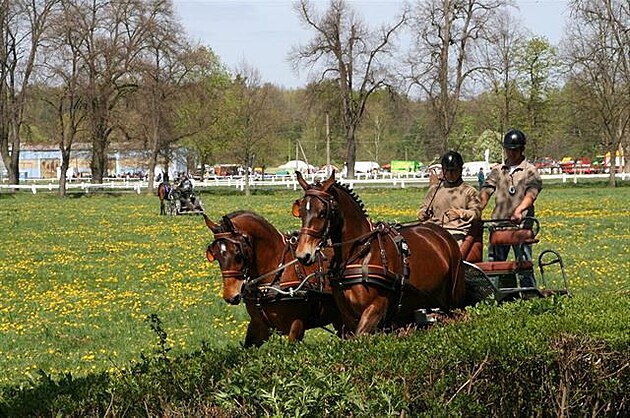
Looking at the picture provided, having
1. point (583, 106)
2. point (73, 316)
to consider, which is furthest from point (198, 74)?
point (73, 316)

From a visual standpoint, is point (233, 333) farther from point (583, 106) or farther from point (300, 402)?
point (583, 106)

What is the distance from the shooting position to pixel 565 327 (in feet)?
17.4

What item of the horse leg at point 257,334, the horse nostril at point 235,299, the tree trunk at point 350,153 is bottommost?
the horse leg at point 257,334

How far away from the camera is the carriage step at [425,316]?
7.08 metres

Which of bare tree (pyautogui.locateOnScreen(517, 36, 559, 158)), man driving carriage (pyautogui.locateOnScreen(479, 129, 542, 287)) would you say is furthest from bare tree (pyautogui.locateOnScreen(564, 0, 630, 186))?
man driving carriage (pyautogui.locateOnScreen(479, 129, 542, 287))

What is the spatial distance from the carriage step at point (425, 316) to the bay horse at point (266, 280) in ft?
A: 2.09

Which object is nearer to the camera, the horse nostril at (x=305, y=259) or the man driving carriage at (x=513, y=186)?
the horse nostril at (x=305, y=259)

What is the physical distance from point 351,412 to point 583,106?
59.3 meters

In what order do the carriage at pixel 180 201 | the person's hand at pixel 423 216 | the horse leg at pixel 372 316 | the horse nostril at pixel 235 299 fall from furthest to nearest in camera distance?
the carriage at pixel 180 201, the person's hand at pixel 423 216, the horse nostril at pixel 235 299, the horse leg at pixel 372 316

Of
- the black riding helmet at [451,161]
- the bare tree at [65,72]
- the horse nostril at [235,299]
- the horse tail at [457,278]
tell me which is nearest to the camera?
the horse nostril at [235,299]

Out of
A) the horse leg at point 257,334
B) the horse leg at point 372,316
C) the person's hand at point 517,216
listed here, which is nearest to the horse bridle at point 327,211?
the horse leg at point 372,316

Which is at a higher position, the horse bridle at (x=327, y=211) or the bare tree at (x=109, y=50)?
the bare tree at (x=109, y=50)

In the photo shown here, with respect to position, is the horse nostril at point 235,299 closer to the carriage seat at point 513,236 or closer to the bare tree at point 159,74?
the carriage seat at point 513,236

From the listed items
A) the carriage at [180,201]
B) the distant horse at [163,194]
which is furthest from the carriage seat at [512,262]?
the distant horse at [163,194]
